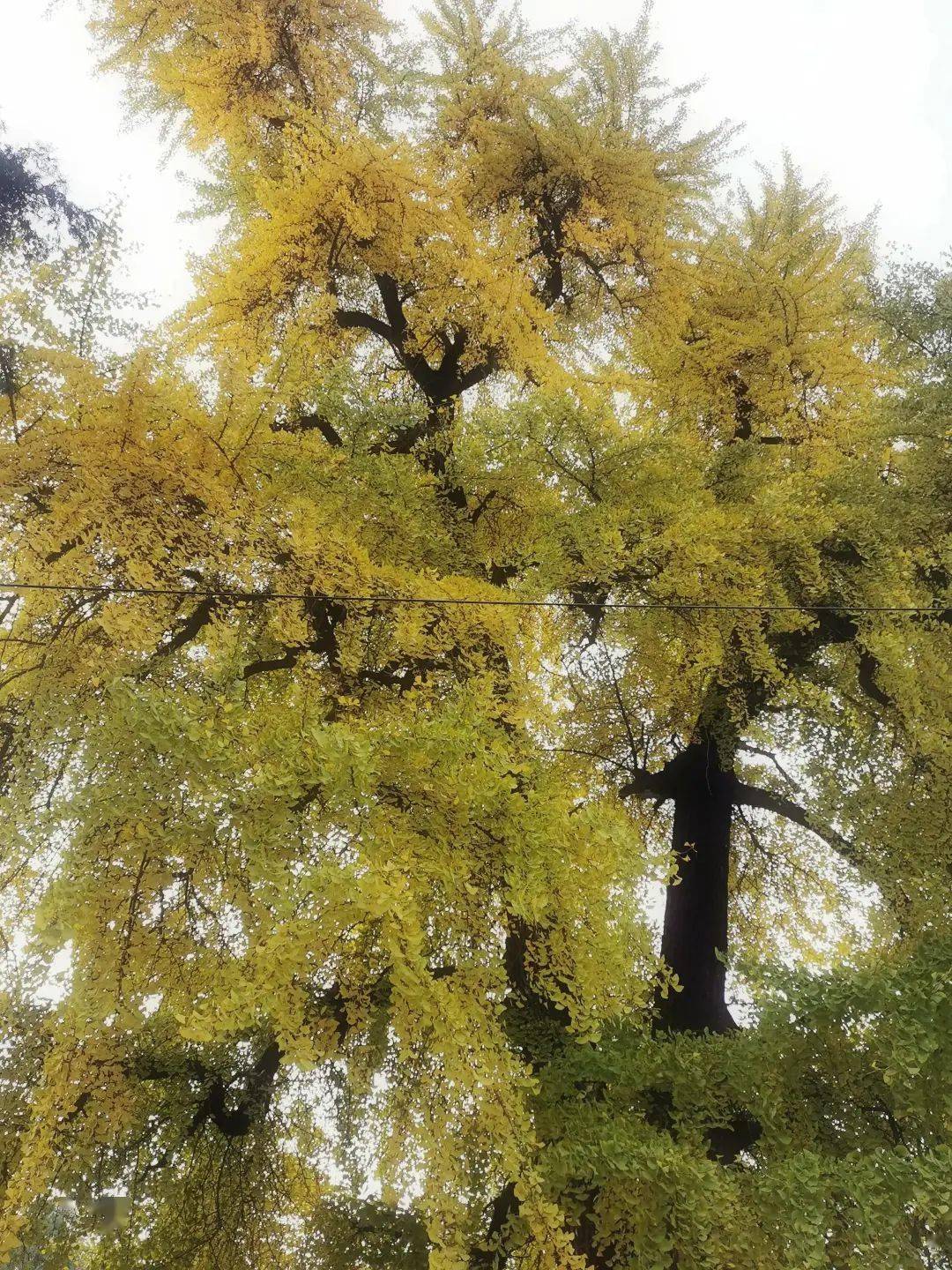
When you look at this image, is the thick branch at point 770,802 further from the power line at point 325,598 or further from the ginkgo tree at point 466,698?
the power line at point 325,598

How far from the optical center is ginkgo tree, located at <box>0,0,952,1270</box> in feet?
11.0

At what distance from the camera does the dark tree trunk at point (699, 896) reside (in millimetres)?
5859

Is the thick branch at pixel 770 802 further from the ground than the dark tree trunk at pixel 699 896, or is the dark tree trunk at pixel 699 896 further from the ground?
the thick branch at pixel 770 802

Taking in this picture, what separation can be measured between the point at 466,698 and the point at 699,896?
13.0 feet

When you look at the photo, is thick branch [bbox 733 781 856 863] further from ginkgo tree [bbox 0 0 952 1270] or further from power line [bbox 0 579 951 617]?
power line [bbox 0 579 951 617]

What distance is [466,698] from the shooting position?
3.99 meters

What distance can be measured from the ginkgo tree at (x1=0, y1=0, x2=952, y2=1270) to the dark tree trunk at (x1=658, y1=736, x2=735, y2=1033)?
0.05 metres

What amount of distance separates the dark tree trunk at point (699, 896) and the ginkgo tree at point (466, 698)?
0.05m

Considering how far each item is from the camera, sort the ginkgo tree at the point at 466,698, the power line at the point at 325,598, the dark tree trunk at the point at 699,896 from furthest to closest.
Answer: the dark tree trunk at the point at 699,896 → the power line at the point at 325,598 → the ginkgo tree at the point at 466,698

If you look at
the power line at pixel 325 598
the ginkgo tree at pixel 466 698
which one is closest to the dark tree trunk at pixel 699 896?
the ginkgo tree at pixel 466 698

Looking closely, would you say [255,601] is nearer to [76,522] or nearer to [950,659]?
[76,522]

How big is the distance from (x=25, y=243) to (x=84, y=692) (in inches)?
136

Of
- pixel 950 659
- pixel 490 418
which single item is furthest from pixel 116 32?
pixel 950 659

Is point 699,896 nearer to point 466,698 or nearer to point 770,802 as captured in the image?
point 770,802
